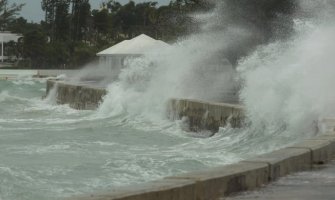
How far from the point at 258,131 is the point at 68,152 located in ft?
13.4

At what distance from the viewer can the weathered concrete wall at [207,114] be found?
16.8 metres

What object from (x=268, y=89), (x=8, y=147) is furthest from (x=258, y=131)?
(x=8, y=147)

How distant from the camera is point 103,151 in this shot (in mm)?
14430

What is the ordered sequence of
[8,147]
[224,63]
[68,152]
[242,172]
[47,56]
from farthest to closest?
[47,56]
[224,63]
[8,147]
[68,152]
[242,172]

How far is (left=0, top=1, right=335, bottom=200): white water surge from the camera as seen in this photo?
1110 cm

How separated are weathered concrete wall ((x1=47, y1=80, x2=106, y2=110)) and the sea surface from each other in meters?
4.33

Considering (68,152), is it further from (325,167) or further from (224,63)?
(224,63)

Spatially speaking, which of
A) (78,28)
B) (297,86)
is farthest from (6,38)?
(297,86)

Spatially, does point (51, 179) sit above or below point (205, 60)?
below

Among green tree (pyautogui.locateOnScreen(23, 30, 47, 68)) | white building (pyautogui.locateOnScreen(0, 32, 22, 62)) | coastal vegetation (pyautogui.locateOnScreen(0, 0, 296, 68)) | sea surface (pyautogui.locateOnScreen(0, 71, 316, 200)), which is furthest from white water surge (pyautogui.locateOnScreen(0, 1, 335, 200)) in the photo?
white building (pyautogui.locateOnScreen(0, 32, 22, 62))

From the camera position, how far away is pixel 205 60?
27.9m

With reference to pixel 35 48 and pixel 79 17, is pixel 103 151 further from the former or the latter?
pixel 79 17

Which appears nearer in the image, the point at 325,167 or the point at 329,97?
the point at 325,167

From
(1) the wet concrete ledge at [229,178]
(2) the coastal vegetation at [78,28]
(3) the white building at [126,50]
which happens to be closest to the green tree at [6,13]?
(2) the coastal vegetation at [78,28]
